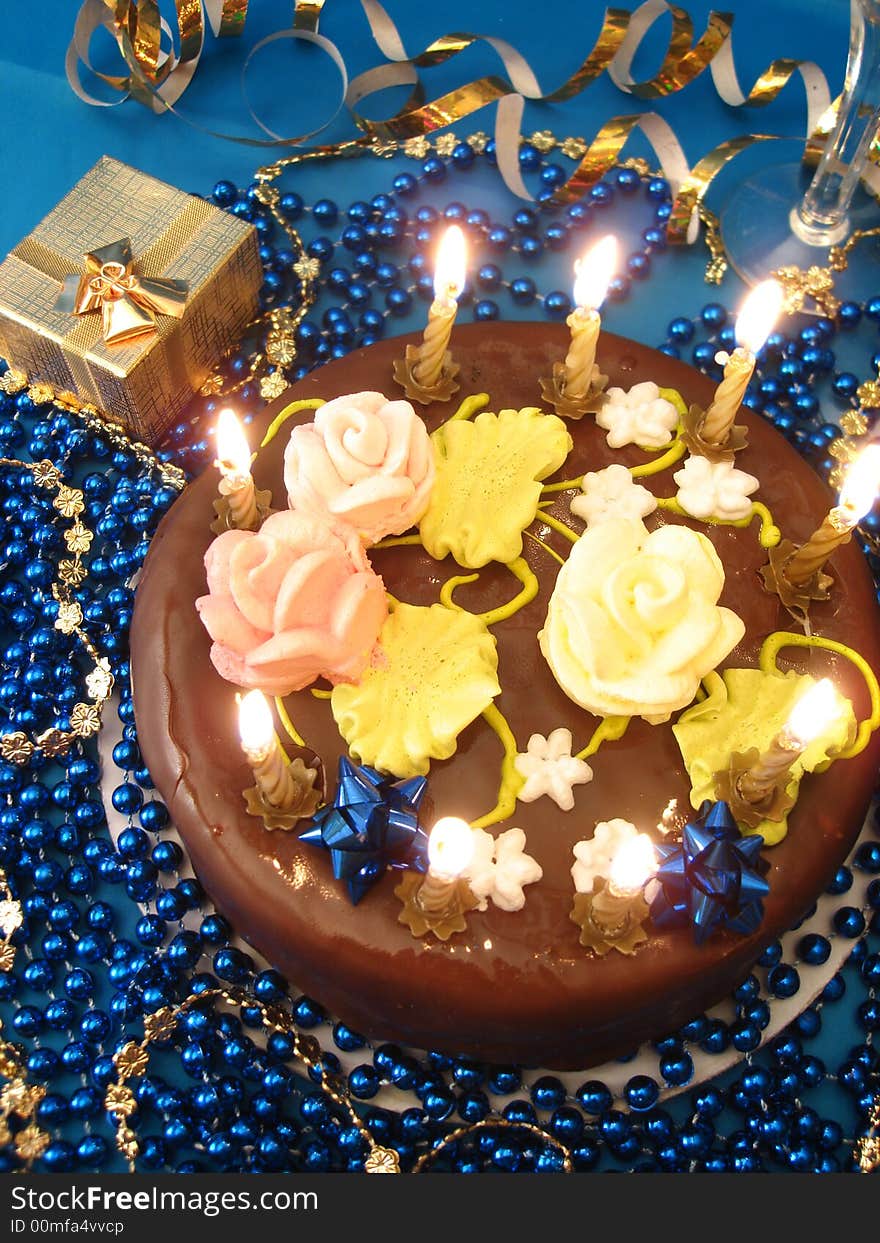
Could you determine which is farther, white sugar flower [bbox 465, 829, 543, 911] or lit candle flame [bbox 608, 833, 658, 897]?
white sugar flower [bbox 465, 829, 543, 911]

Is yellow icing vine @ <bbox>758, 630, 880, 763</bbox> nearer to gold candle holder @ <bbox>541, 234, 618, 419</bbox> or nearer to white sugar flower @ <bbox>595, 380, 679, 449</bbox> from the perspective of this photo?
white sugar flower @ <bbox>595, 380, 679, 449</bbox>

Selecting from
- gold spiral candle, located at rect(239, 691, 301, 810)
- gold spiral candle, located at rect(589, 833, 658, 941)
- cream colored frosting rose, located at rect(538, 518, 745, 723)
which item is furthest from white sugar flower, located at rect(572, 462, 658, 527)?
gold spiral candle, located at rect(239, 691, 301, 810)

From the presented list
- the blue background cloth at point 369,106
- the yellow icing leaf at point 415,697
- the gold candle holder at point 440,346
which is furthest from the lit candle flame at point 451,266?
the blue background cloth at point 369,106

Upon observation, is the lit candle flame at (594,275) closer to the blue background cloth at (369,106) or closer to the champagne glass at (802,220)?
the blue background cloth at (369,106)

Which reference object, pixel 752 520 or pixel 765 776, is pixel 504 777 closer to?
pixel 765 776

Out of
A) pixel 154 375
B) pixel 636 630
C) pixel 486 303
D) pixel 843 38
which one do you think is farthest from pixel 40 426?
pixel 843 38

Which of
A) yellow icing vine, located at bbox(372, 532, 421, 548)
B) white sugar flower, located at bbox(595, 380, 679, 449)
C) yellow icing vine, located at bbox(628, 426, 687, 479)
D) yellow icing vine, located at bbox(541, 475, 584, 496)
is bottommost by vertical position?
yellow icing vine, located at bbox(372, 532, 421, 548)

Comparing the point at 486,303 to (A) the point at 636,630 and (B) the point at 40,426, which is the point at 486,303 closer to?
(B) the point at 40,426
